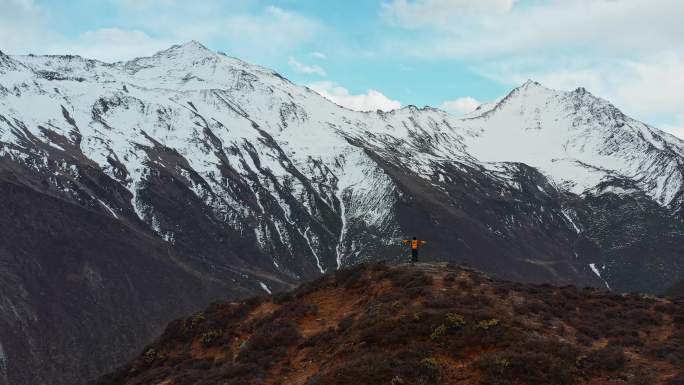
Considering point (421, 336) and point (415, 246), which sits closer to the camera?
point (421, 336)

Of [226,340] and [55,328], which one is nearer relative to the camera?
[226,340]

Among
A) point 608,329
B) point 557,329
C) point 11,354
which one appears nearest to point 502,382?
point 557,329

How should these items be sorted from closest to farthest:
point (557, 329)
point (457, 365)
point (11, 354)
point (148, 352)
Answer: point (457, 365) < point (557, 329) < point (148, 352) < point (11, 354)

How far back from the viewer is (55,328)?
5635 inches

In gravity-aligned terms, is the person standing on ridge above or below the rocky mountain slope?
above

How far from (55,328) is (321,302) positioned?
12838cm

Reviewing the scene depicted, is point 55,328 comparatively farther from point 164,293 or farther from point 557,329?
point 557,329

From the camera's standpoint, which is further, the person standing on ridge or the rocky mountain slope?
the person standing on ridge

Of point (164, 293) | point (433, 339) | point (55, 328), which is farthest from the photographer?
point (164, 293)

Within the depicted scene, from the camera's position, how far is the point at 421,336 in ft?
82.3

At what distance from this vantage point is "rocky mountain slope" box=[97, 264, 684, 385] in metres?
22.0

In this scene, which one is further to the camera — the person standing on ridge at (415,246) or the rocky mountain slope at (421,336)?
the person standing on ridge at (415,246)

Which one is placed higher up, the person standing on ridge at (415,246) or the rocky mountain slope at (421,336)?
the person standing on ridge at (415,246)

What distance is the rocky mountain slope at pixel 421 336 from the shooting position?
22.0 m
